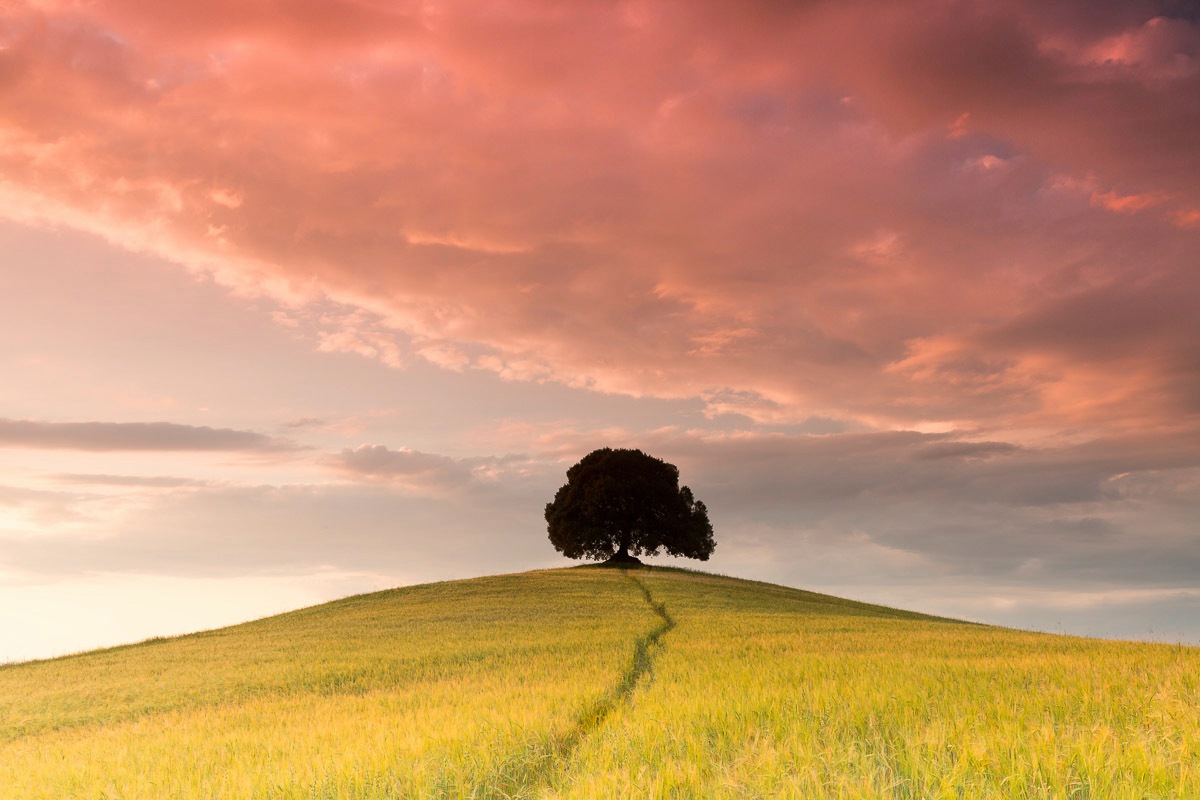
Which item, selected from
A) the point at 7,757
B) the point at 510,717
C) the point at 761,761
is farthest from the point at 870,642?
the point at 7,757

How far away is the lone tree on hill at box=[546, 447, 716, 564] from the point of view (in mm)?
60375

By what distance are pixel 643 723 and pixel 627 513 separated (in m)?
52.7

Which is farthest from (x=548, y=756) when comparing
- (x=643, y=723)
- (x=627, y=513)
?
(x=627, y=513)

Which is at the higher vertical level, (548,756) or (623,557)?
(623,557)

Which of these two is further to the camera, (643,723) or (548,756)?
(643,723)

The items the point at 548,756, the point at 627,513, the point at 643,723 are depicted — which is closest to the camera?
the point at 548,756

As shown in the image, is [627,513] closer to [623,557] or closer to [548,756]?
[623,557]

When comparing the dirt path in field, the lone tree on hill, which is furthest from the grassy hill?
the lone tree on hill

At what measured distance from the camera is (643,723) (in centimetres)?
830

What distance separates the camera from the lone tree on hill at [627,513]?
6038 cm

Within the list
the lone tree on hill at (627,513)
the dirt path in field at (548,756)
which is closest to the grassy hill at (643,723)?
the dirt path in field at (548,756)

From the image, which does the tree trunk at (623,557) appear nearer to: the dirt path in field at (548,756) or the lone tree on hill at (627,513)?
the lone tree on hill at (627,513)

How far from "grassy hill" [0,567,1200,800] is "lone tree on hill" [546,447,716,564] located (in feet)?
123

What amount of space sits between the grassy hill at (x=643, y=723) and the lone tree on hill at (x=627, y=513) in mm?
37510
